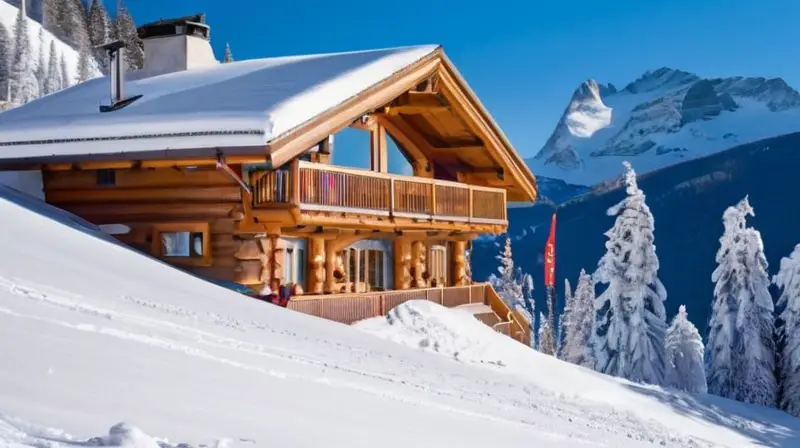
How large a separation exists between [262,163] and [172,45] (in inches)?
384

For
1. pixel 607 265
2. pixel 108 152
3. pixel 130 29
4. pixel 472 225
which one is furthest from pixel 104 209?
pixel 130 29

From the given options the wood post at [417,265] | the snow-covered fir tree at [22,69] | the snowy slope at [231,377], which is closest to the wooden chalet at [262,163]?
the wood post at [417,265]

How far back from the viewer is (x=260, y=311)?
15.4m

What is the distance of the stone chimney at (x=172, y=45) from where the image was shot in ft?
90.1

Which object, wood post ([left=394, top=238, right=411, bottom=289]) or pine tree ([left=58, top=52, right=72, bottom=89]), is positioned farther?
pine tree ([left=58, top=52, right=72, bottom=89])

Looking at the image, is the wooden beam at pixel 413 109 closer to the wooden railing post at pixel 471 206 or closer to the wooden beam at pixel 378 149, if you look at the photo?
the wooden beam at pixel 378 149

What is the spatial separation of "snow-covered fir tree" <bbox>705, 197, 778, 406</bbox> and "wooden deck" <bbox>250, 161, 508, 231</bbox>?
1708 cm

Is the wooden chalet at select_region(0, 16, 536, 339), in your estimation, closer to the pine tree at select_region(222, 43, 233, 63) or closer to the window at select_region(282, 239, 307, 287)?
the window at select_region(282, 239, 307, 287)

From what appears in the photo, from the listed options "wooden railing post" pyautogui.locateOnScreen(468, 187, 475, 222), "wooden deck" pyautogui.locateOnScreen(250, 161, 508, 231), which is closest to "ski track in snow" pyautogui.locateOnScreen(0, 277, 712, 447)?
"wooden deck" pyautogui.locateOnScreen(250, 161, 508, 231)

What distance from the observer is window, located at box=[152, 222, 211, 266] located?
837 inches

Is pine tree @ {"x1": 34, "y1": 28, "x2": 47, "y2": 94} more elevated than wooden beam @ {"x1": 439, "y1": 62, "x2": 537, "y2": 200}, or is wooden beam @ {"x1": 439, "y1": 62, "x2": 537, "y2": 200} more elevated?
pine tree @ {"x1": 34, "y1": 28, "x2": 47, "y2": 94}

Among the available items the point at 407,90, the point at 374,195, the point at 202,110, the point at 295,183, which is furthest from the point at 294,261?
the point at 407,90

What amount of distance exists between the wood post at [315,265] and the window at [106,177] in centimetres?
478

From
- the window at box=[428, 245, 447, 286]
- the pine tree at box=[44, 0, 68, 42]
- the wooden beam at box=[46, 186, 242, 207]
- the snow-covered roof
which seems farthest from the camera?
the pine tree at box=[44, 0, 68, 42]
